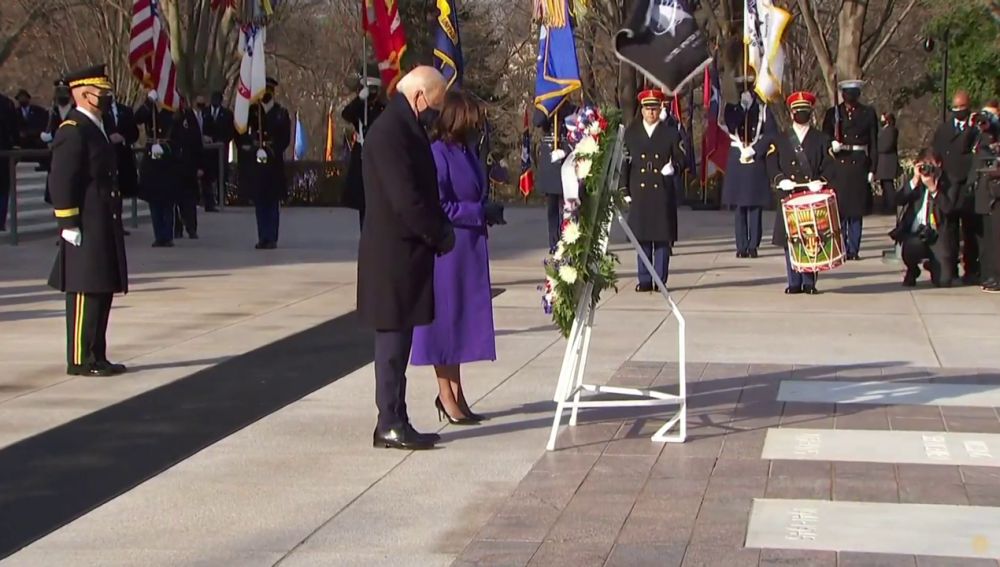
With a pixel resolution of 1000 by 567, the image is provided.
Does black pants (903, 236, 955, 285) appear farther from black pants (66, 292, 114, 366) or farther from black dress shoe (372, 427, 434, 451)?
black dress shoe (372, 427, 434, 451)

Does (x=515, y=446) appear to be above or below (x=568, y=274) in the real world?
below

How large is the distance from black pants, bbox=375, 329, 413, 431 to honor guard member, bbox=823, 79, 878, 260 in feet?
35.3

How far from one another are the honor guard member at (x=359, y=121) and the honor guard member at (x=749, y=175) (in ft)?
13.8

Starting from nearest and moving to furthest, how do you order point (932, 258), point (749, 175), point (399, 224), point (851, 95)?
point (399, 224) → point (932, 258) → point (851, 95) → point (749, 175)

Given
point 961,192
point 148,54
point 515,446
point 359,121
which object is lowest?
point 515,446

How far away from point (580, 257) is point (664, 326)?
476cm

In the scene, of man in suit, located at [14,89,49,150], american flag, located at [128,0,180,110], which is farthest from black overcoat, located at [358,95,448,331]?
man in suit, located at [14,89,49,150]

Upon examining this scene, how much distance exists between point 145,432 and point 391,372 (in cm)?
147

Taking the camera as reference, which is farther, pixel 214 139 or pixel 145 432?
pixel 214 139

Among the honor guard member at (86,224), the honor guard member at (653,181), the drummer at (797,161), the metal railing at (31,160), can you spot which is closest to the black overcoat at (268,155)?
the metal railing at (31,160)

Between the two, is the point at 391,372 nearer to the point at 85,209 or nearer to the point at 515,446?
the point at 515,446

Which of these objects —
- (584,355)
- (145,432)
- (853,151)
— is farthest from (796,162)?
(145,432)

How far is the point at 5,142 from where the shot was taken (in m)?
22.2

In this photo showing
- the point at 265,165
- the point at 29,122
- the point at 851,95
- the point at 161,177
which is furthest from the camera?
the point at 29,122
